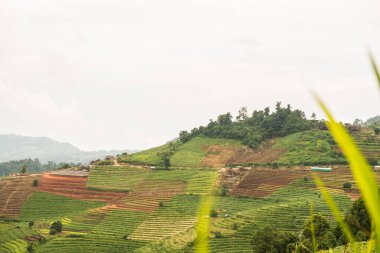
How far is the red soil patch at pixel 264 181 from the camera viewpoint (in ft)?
218

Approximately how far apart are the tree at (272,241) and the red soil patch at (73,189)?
38.9 metres

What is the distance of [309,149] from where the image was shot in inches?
3179

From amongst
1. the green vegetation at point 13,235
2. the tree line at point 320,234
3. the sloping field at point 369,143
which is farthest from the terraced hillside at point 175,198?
the tree line at point 320,234

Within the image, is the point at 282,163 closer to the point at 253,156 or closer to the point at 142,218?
the point at 253,156

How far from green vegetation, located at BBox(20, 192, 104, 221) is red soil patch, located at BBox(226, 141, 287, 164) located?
88.4 feet

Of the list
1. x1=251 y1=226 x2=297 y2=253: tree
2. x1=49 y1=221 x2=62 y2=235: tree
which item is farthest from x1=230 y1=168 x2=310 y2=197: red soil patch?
x1=251 y1=226 x2=297 y2=253: tree

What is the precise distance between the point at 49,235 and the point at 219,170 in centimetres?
3133

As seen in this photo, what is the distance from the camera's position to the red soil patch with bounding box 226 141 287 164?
3184 inches

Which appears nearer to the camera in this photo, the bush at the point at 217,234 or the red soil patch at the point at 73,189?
the bush at the point at 217,234

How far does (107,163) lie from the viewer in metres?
84.6

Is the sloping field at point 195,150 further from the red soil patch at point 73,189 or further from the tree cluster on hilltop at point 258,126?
the red soil patch at point 73,189

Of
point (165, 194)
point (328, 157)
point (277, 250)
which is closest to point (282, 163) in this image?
point (328, 157)

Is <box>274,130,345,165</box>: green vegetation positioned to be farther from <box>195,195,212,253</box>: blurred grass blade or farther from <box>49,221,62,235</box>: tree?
<box>195,195,212,253</box>: blurred grass blade

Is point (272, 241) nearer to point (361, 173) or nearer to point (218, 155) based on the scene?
point (361, 173)
